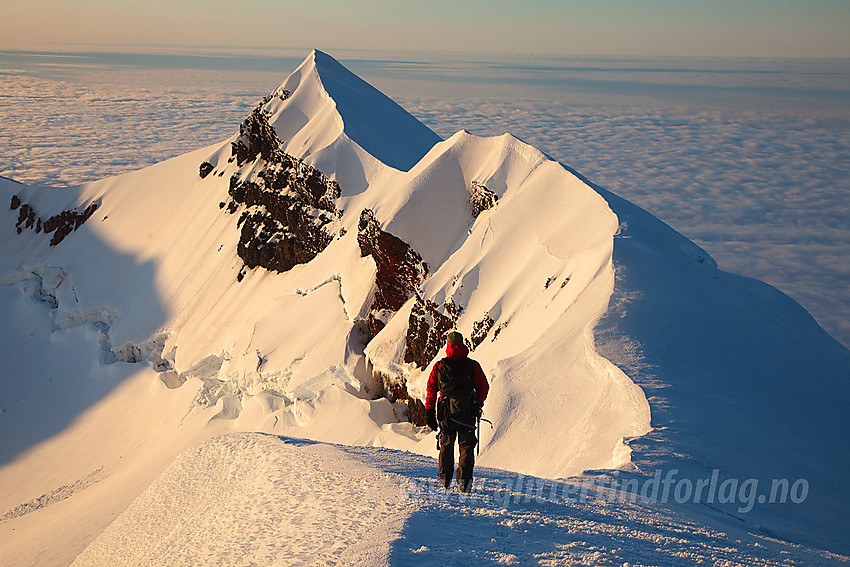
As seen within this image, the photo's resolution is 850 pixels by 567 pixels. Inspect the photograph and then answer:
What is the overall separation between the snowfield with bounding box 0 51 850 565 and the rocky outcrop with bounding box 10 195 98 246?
11.0 inches

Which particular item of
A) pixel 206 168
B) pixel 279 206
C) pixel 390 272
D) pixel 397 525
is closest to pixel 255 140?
pixel 206 168

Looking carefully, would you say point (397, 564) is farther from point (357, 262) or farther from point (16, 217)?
point (16, 217)

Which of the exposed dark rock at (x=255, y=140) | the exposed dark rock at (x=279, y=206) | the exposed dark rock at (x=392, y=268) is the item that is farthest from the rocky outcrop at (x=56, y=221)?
the exposed dark rock at (x=392, y=268)

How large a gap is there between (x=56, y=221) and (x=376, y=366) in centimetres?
5020

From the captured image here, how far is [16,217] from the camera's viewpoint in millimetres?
66812

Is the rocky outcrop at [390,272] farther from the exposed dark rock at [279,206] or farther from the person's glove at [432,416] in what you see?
the person's glove at [432,416]

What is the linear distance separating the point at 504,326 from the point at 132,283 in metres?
Answer: 39.4

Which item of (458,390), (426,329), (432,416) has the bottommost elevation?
(432,416)

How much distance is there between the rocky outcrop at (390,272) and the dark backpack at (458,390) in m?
23.7

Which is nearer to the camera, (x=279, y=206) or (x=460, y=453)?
(x=460, y=453)

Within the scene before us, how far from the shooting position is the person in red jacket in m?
8.28

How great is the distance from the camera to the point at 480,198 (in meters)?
31.9

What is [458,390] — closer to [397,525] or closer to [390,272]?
[397,525]

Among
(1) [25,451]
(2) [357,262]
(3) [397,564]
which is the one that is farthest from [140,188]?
(3) [397,564]
